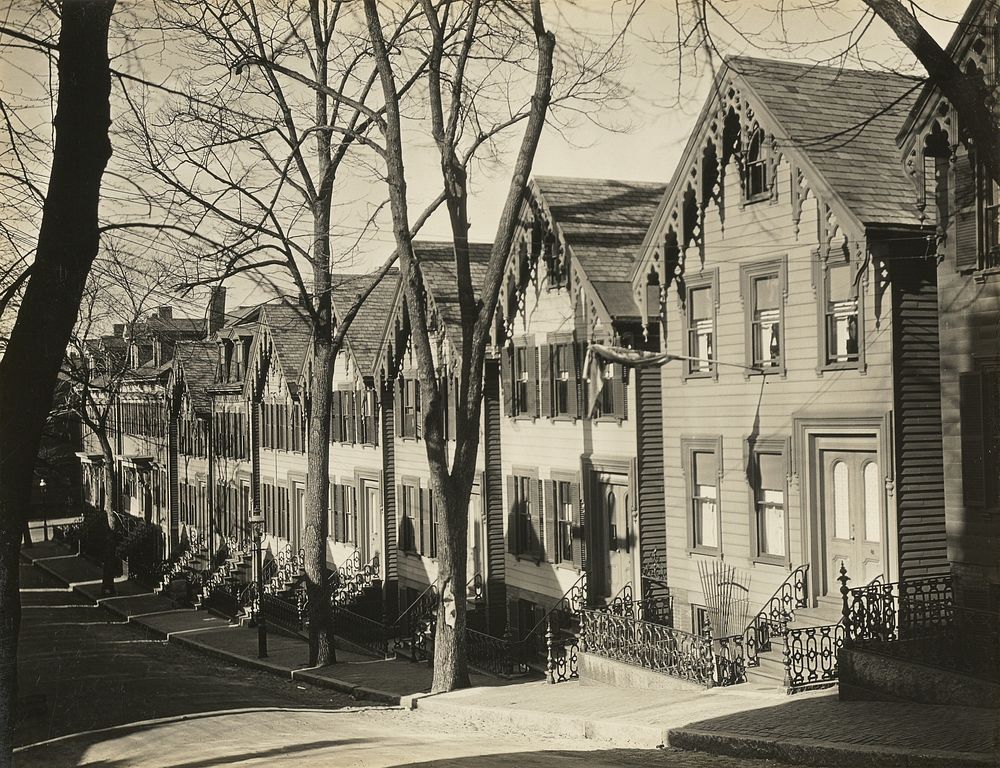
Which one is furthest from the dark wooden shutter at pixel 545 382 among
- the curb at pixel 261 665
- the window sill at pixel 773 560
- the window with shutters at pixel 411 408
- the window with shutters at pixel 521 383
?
the window with shutters at pixel 411 408

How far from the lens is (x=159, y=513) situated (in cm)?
6575

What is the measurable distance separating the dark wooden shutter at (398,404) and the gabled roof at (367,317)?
3.70 ft

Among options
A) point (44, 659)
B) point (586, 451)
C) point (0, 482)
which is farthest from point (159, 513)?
point (0, 482)

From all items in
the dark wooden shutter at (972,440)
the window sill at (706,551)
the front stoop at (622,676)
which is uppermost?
the dark wooden shutter at (972,440)

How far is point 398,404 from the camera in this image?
121 feet

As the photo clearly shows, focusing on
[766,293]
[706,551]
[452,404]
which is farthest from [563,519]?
[766,293]

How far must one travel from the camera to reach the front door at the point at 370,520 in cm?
3828

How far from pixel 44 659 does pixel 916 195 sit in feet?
86.5

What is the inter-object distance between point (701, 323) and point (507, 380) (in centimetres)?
763

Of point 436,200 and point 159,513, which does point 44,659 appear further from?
point 159,513

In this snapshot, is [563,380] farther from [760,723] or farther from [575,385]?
[760,723]

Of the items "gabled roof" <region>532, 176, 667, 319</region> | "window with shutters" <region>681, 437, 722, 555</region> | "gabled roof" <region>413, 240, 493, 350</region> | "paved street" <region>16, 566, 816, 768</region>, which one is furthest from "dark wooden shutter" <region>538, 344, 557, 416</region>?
"paved street" <region>16, 566, 816, 768</region>

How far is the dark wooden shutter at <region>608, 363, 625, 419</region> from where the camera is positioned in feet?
81.5

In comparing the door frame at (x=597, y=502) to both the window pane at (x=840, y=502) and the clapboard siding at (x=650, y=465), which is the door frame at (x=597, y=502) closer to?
the clapboard siding at (x=650, y=465)
